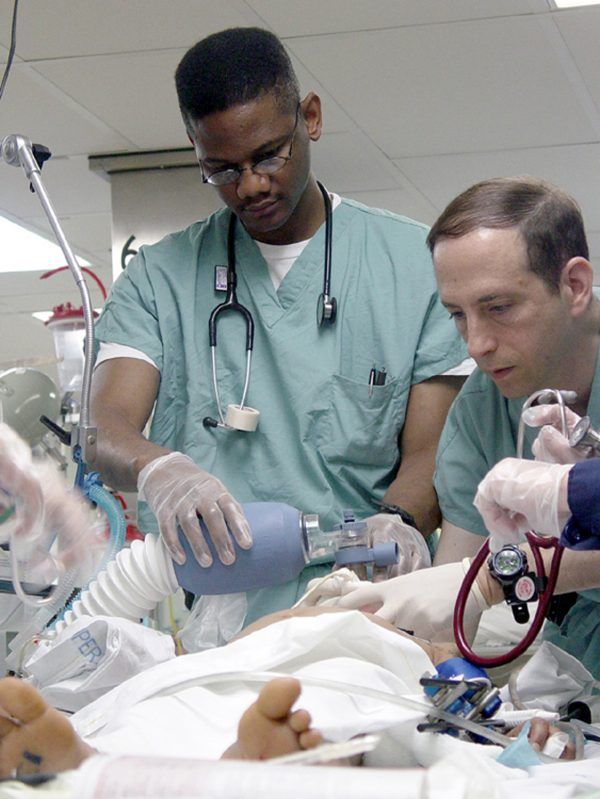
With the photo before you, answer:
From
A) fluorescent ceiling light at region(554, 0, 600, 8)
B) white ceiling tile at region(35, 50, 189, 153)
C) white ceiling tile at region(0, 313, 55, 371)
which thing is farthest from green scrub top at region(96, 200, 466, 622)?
white ceiling tile at region(0, 313, 55, 371)

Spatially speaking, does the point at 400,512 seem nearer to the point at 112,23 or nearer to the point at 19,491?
the point at 19,491

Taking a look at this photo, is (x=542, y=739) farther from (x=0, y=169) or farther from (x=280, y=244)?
(x=0, y=169)

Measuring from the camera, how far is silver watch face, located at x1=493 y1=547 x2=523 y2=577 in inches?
59.1

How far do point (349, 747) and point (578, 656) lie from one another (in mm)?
1146

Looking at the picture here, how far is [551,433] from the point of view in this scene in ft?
4.86

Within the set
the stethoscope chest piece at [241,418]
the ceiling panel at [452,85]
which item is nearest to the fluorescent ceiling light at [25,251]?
the ceiling panel at [452,85]

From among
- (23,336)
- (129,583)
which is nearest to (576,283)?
(129,583)

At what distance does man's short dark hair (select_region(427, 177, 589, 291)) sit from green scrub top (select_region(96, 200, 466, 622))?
403mm

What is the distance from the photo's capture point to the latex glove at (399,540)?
1.88 m

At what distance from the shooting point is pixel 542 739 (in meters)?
1.32

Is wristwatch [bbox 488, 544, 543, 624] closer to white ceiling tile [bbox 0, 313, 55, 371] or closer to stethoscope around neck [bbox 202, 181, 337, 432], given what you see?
stethoscope around neck [bbox 202, 181, 337, 432]

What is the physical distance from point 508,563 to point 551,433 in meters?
0.19

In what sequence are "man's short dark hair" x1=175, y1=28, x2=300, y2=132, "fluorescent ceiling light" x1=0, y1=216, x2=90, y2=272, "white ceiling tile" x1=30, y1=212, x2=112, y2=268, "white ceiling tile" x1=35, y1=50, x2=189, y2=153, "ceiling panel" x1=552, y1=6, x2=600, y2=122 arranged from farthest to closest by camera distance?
1. "fluorescent ceiling light" x1=0, y1=216, x2=90, y2=272
2. "white ceiling tile" x1=30, y1=212, x2=112, y2=268
3. "white ceiling tile" x1=35, y1=50, x2=189, y2=153
4. "ceiling panel" x1=552, y1=6, x2=600, y2=122
5. "man's short dark hair" x1=175, y1=28, x2=300, y2=132

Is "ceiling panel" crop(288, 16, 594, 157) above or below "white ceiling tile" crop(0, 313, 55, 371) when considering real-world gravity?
above
